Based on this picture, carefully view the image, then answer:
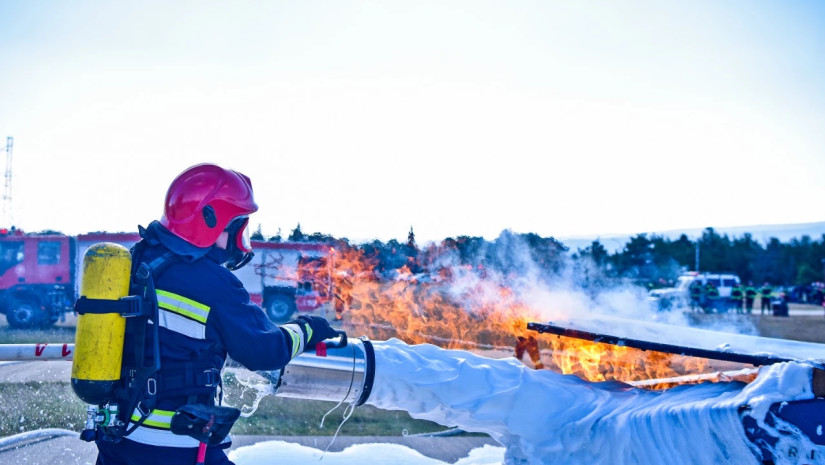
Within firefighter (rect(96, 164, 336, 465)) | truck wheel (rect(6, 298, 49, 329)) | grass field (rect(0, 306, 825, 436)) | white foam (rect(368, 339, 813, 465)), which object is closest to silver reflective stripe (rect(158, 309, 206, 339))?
firefighter (rect(96, 164, 336, 465))

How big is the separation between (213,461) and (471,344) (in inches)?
415

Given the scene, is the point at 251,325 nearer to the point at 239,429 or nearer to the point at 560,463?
the point at 560,463

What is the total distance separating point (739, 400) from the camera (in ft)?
11.5

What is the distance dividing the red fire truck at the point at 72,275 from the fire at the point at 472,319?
1.51 meters

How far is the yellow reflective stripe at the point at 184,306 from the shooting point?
250 centimetres

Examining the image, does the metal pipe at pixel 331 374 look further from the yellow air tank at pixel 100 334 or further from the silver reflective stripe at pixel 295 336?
the yellow air tank at pixel 100 334

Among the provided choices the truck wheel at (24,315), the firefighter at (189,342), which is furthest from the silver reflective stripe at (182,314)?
the truck wheel at (24,315)

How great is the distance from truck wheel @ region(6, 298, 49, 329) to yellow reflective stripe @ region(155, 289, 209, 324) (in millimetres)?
15603

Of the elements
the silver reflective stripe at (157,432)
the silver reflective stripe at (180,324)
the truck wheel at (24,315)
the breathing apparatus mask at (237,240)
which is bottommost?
the truck wheel at (24,315)

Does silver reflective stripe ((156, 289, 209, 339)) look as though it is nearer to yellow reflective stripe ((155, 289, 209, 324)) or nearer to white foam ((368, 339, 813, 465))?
yellow reflective stripe ((155, 289, 209, 324))

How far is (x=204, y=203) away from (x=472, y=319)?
6.84m

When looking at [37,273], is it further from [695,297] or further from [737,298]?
[737,298]

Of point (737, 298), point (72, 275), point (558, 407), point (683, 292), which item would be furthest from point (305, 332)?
point (737, 298)

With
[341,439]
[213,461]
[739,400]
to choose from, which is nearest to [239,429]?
[341,439]
